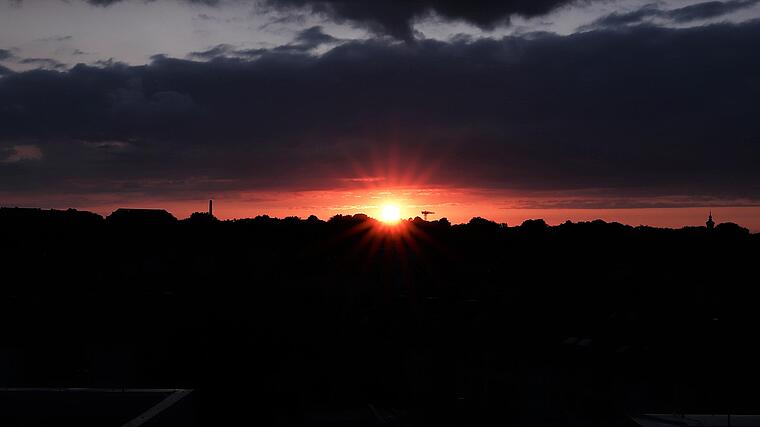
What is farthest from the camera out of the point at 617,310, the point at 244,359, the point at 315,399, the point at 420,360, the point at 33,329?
the point at 617,310

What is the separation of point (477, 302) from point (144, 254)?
805 inches

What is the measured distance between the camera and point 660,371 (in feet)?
76.6

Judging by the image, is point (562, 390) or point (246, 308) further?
point (246, 308)

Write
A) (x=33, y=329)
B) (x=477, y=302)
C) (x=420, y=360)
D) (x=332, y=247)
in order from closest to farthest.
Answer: (x=420, y=360) < (x=33, y=329) < (x=477, y=302) < (x=332, y=247)

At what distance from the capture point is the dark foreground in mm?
19453

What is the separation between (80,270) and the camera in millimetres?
35000

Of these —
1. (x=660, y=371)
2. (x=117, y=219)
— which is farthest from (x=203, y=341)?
(x=117, y=219)

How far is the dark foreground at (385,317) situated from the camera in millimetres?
19453

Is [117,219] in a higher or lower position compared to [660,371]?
higher

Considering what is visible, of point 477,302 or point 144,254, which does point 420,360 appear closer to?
point 477,302

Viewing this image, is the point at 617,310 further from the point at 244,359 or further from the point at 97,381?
the point at 97,381

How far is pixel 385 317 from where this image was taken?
27062 millimetres

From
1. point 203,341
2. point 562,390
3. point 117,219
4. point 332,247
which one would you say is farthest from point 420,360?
point 117,219

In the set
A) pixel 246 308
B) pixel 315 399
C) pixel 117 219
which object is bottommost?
pixel 315 399
